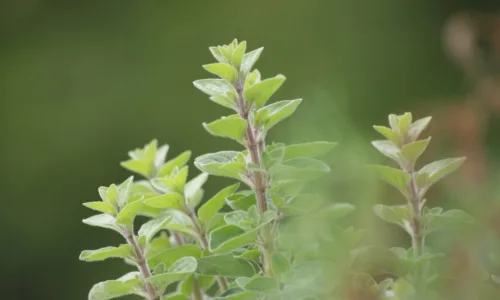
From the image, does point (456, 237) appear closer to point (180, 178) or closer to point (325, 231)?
point (325, 231)

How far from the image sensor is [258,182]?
1.18ft

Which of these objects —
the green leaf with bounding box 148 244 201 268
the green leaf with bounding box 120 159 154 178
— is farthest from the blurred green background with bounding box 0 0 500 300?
the green leaf with bounding box 148 244 201 268

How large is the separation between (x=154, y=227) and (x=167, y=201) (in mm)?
26

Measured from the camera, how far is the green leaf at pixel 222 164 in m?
0.36

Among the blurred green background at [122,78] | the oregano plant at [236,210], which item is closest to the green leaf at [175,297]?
the oregano plant at [236,210]

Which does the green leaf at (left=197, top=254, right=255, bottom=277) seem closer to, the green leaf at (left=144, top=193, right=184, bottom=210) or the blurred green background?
the green leaf at (left=144, top=193, right=184, bottom=210)

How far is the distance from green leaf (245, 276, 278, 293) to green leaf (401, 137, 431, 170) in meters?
0.08

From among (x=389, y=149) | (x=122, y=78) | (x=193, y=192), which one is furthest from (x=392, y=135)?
(x=122, y=78)

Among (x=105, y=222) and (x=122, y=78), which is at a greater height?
(x=122, y=78)

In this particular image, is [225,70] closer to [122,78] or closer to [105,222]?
[105,222]

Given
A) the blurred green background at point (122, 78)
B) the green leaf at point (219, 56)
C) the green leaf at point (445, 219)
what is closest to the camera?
the green leaf at point (445, 219)

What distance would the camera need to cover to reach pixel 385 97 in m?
1.82

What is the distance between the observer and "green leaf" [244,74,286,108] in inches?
13.9

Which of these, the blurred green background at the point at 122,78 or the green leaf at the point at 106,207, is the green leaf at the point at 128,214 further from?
the blurred green background at the point at 122,78
